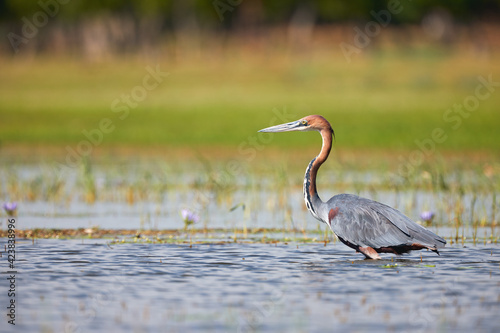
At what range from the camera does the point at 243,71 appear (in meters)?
41.3

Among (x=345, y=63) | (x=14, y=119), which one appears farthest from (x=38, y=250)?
(x=345, y=63)

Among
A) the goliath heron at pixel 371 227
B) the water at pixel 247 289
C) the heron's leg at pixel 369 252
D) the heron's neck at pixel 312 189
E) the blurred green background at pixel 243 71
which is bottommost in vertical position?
the water at pixel 247 289

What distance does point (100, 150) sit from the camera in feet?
72.5

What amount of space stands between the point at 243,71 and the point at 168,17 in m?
23.8

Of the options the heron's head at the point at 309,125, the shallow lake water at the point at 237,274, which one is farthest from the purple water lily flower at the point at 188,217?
the heron's head at the point at 309,125

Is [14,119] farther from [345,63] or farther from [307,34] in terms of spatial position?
[307,34]

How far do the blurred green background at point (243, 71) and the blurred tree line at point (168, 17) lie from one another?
14cm

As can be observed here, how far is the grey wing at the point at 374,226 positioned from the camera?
29.5 ft

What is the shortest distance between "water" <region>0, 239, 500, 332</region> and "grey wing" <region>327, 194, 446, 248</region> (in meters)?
0.24

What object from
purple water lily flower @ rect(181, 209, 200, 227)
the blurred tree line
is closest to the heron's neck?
purple water lily flower @ rect(181, 209, 200, 227)

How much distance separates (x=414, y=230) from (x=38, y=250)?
155 inches

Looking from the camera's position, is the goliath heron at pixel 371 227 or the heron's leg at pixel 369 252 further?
the heron's leg at pixel 369 252

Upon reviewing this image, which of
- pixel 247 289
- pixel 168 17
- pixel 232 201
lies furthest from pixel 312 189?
pixel 168 17

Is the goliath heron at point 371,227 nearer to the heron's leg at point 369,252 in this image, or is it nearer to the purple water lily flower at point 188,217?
the heron's leg at point 369,252
